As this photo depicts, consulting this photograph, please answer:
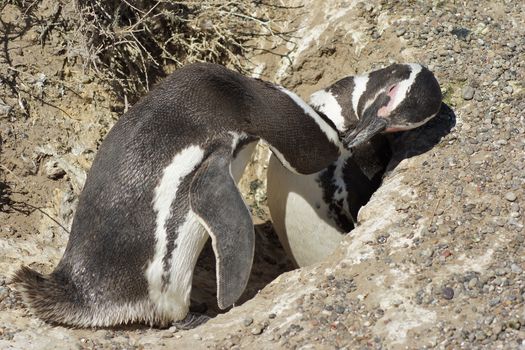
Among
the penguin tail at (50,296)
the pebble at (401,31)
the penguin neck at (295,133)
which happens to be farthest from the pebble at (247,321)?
the pebble at (401,31)

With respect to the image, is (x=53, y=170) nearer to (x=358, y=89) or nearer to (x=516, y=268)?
(x=358, y=89)

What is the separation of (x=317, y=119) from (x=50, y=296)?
1555mm

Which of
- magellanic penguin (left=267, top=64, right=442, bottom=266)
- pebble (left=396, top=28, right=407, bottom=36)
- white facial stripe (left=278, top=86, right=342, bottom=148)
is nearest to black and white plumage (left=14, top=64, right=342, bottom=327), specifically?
Result: white facial stripe (left=278, top=86, right=342, bottom=148)

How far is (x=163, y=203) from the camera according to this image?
3471mm

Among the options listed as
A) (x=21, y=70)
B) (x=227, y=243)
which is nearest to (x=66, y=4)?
(x=21, y=70)

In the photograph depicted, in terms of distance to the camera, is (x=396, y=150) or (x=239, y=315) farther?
(x=396, y=150)

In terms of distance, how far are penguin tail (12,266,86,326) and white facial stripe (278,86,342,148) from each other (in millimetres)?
1400

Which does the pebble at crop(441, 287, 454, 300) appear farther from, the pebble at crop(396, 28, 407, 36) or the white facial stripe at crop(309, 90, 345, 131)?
the pebble at crop(396, 28, 407, 36)

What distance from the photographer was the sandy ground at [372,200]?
10.2 ft

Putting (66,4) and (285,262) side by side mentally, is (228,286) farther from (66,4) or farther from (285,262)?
(66,4)

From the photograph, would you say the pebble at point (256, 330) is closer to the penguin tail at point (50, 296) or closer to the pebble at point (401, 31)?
the penguin tail at point (50, 296)

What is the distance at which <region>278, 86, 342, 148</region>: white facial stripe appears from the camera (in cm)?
401

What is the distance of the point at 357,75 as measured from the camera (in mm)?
4680

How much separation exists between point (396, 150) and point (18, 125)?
1951mm
